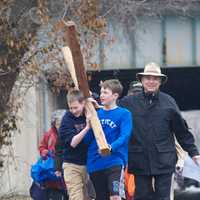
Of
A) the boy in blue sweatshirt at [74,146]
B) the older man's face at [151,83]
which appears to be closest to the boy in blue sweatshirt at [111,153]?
the boy in blue sweatshirt at [74,146]

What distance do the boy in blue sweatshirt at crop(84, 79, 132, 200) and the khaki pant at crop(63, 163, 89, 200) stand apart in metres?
0.55

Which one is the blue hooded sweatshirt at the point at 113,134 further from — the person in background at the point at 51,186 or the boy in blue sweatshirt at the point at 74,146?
the person in background at the point at 51,186

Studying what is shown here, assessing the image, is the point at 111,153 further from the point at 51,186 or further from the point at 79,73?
the point at 51,186

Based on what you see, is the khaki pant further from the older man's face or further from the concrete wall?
the concrete wall

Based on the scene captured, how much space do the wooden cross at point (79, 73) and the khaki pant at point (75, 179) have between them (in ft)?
4.00

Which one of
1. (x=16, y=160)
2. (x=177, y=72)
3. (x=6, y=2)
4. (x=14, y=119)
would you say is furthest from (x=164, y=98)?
(x=177, y=72)

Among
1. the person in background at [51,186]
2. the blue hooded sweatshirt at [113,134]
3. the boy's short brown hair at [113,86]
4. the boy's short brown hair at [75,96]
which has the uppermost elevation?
the boy's short brown hair at [113,86]

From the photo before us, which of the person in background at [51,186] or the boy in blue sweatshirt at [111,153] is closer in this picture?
the boy in blue sweatshirt at [111,153]

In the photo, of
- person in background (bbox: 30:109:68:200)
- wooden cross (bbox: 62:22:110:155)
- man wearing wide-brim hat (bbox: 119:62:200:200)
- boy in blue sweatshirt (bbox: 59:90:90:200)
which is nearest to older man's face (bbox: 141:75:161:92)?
man wearing wide-brim hat (bbox: 119:62:200:200)

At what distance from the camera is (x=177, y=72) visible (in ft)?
89.2

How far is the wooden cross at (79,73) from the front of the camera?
9422 millimetres

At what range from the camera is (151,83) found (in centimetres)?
1087

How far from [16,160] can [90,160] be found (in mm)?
11383

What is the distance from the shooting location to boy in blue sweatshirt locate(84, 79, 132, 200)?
10.2 meters
